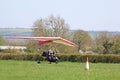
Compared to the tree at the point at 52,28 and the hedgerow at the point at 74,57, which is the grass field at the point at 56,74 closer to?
the hedgerow at the point at 74,57

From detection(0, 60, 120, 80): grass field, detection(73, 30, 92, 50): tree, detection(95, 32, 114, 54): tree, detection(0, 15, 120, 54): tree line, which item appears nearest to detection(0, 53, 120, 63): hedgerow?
detection(0, 60, 120, 80): grass field

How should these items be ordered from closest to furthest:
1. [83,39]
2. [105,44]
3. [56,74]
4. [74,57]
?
1. [56,74]
2. [74,57]
3. [105,44]
4. [83,39]

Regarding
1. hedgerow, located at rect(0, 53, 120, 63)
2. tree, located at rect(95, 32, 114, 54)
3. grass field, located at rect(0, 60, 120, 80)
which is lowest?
grass field, located at rect(0, 60, 120, 80)

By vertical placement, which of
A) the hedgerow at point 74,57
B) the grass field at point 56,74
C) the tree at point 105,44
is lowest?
Answer: the grass field at point 56,74

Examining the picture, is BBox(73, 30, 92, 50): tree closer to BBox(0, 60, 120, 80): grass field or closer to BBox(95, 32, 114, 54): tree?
BBox(95, 32, 114, 54): tree

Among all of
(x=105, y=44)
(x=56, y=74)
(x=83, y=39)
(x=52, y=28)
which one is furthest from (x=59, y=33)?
(x=56, y=74)

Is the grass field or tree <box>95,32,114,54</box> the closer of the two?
the grass field

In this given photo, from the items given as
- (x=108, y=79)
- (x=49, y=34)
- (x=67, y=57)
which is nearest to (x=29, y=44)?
(x=49, y=34)

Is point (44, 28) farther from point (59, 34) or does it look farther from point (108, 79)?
point (108, 79)

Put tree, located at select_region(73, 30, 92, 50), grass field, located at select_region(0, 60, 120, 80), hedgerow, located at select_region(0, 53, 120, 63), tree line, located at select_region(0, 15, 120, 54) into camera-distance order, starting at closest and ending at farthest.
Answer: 1. grass field, located at select_region(0, 60, 120, 80)
2. hedgerow, located at select_region(0, 53, 120, 63)
3. tree line, located at select_region(0, 15, 120, 54)
4. tree, located at select_region(73, 30, 92, 50)

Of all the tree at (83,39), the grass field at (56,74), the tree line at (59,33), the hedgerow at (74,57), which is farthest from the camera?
the tree at (83,39)

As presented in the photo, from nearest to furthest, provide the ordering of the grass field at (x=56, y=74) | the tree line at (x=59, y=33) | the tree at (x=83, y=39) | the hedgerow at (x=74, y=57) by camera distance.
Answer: the grass field at (x=56, y=74)
the hedgerow at (x=74, y=57)
the tree line at (x=59, y=33)
the tree at (x=83, y=39)

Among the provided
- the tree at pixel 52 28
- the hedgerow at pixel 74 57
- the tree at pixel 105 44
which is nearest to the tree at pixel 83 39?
the tree at pixel 105 44

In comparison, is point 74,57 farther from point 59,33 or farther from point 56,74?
point 59,33
